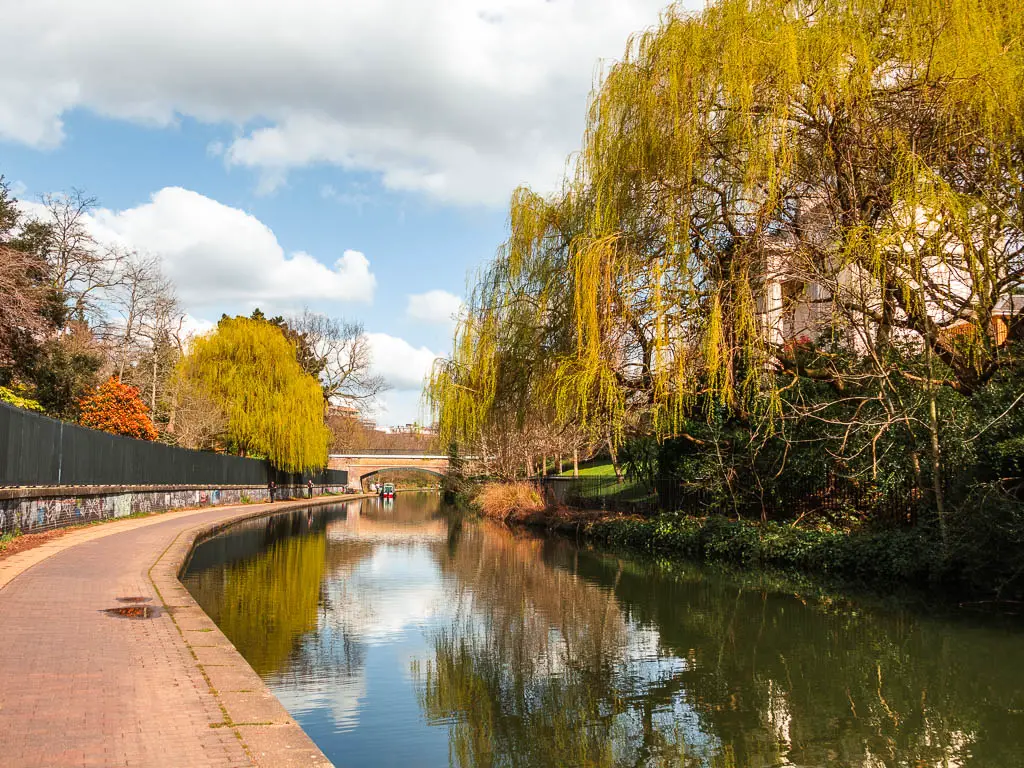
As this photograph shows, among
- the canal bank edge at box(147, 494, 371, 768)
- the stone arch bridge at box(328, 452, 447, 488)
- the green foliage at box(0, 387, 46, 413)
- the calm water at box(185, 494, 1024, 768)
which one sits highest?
the green foliage at box(0, 387, 46, 413)

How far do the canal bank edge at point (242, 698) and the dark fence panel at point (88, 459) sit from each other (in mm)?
7318

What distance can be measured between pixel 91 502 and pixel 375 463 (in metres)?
57.0

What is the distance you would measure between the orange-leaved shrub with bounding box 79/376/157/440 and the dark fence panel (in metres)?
2.27

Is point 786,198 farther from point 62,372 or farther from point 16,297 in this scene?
point 62,372

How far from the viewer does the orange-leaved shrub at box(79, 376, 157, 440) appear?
107 ft

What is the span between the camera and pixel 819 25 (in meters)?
13.1

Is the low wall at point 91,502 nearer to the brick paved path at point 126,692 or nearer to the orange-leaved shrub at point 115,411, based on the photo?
the orange-leaved shrub at point 115,411

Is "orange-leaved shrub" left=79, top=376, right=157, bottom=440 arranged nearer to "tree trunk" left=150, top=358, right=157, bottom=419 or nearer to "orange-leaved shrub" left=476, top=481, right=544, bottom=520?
"tree trunk" left=150, top=358, right=157, bottom=419

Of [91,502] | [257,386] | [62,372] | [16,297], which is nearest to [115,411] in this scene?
[62,372]

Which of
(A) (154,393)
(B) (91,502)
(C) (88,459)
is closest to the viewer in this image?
(C) (88,459)

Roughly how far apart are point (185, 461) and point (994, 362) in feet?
92.6

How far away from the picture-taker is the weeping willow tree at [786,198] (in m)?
11.6

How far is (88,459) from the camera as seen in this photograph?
21.3 meters

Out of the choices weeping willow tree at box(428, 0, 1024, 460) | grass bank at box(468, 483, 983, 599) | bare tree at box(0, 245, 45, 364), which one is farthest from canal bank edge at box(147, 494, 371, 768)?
bare tree at box(0, 245, 45, 364)
